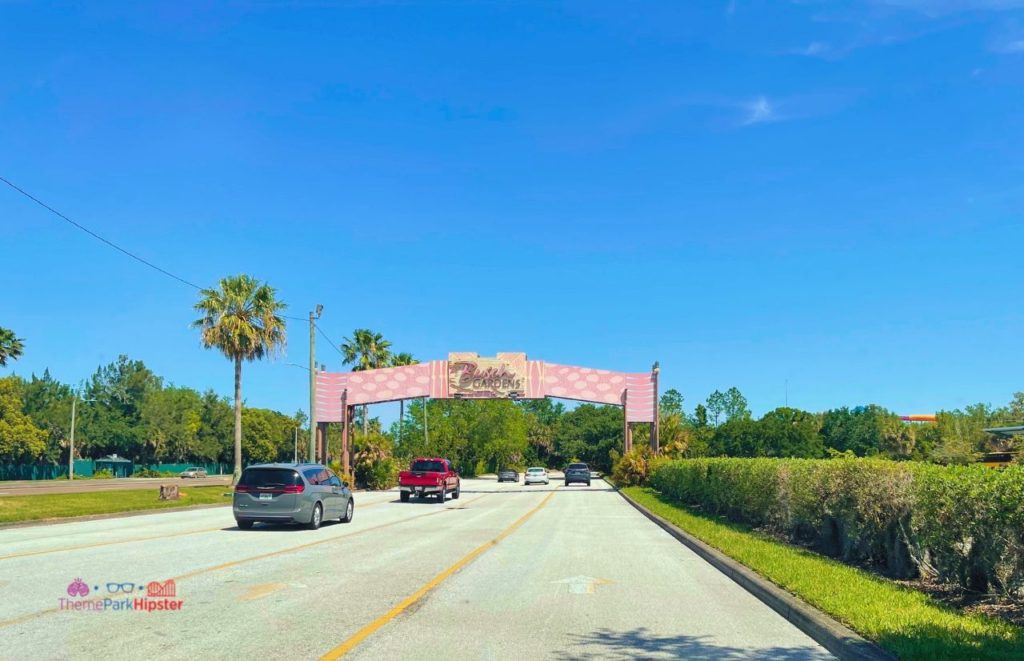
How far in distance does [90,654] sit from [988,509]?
8.98 m

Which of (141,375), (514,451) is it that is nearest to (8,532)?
(514,451)

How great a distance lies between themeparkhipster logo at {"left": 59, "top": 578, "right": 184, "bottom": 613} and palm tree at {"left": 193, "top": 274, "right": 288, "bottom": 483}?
108 feet

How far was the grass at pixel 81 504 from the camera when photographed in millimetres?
23938

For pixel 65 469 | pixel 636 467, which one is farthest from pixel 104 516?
pixel 65 469

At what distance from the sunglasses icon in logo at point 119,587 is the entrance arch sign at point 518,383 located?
135 feet

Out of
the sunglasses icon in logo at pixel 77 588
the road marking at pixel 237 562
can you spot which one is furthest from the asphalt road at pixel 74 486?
the sunglasses icon in logo at pixel 77 588

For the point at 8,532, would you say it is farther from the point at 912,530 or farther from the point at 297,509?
the point at 912,530

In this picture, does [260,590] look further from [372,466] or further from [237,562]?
[372,466]

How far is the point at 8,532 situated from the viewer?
64.8ft

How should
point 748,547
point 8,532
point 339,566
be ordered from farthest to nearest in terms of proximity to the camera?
point 8,532 → point 748,547 → point 339,566

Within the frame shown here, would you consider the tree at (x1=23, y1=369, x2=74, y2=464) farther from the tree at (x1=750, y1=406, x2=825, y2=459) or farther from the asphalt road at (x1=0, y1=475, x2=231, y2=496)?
the tree at (x1=750, y1=406, x2=825, y2=459)

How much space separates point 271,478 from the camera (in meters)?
20.7

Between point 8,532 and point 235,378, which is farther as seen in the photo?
point 235,378

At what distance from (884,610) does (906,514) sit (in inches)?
118
